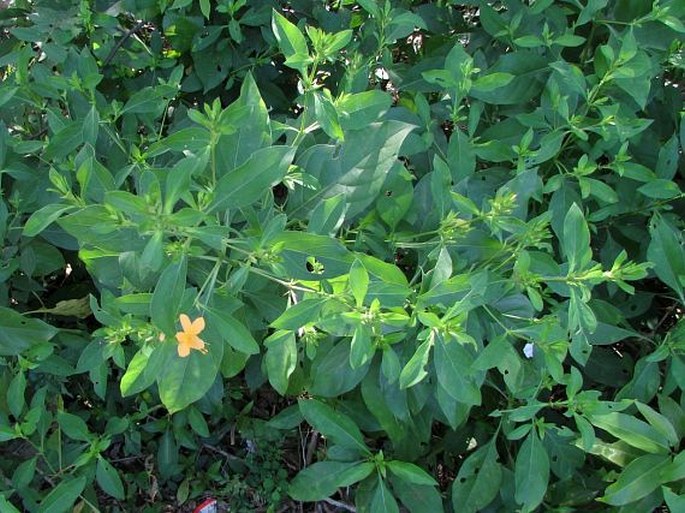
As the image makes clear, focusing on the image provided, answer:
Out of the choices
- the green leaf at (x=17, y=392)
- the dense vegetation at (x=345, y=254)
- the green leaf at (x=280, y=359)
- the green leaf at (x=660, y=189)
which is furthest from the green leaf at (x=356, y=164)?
the green leaf at (x=17, y=392)

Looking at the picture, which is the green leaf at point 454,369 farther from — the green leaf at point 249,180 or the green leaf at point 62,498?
the green leaf at point 62,498

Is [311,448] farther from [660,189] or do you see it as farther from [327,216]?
[660,189]

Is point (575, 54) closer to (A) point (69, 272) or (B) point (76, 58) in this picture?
(B) point (76, 58)

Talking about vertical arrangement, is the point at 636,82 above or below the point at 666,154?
above

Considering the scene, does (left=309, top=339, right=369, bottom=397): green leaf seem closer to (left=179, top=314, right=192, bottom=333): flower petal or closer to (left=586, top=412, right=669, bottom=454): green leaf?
(left=179, top=314, right=192, bottom=333): flower petal

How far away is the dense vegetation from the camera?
1671mm

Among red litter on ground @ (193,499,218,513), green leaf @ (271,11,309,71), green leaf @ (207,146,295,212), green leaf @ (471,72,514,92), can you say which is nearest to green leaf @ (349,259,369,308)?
green leaf @ (207,146,295,212)

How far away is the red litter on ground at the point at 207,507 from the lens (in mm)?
2754

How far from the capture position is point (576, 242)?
1739 mm

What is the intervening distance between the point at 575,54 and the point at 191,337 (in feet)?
5.26

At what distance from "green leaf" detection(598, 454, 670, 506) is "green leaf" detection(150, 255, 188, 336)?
4.44 ft

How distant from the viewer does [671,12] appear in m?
2.11

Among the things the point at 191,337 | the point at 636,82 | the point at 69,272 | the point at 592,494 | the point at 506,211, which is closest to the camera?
the point at 191,337

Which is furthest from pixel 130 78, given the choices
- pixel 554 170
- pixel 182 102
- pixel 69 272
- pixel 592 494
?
pixel 592 494
